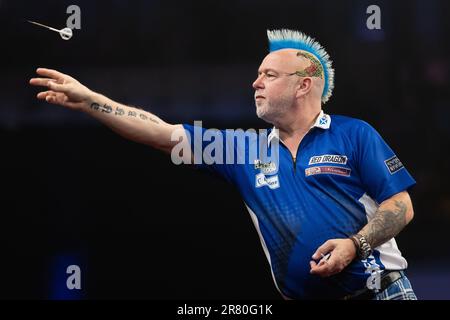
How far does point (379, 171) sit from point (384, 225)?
28 centimetres

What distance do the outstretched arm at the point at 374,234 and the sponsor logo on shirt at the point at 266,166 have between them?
573 millimetres

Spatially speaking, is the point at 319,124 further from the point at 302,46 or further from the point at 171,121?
the point at 171,121

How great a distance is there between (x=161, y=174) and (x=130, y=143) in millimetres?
289

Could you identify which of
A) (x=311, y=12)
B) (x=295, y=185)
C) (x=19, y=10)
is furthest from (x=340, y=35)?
(x=19, y=10)

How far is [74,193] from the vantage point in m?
4.73

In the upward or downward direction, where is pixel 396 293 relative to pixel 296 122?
downward

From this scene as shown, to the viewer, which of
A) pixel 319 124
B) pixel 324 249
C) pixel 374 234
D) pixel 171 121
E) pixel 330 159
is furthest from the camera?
pixel 171 121

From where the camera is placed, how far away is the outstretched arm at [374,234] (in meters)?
3.36

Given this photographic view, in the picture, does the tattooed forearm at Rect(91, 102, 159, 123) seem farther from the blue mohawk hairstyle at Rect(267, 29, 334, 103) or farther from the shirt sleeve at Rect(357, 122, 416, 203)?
the shirt sleeve at Rect(357, 122, 416, 203)

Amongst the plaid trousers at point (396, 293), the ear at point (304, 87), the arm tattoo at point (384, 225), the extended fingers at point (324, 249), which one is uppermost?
the ear at point (304, 87)

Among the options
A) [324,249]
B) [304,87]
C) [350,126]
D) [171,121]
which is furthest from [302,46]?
[324,249]

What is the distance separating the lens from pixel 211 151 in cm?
388

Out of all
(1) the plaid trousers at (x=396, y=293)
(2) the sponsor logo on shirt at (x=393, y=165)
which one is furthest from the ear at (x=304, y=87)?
(1) the plaid trousers at (x=396, y=293)

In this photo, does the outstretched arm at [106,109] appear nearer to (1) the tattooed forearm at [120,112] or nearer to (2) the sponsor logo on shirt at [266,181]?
(1) the tattooed forearm at [120,112]
